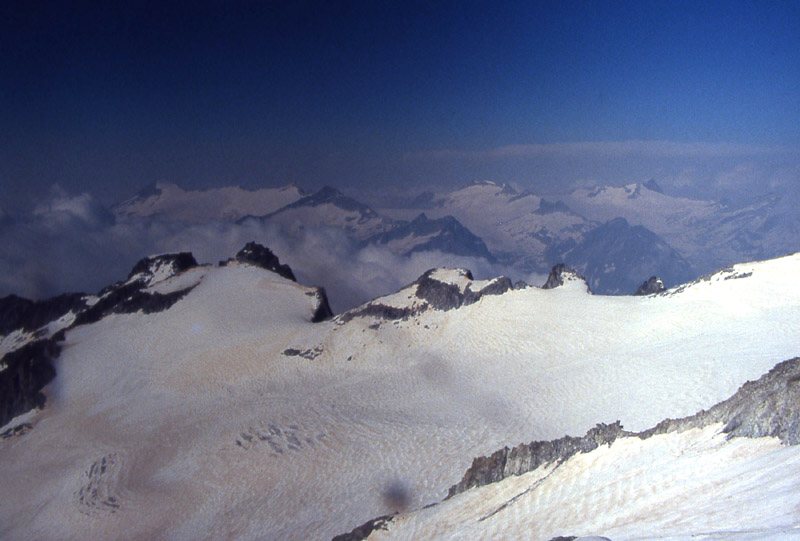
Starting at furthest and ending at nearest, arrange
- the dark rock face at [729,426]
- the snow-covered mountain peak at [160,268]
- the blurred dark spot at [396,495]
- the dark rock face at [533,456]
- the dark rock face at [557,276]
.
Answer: the snow-covered mountain peak at [160,268]
the dark rock face at [557,276]
the blurred dark spot at [396,495]
the dark rock face at [533,456]
the dark rock face at [729,426]

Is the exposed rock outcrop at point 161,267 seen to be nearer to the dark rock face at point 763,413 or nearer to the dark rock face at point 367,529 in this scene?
the dark rock face at point 367,529

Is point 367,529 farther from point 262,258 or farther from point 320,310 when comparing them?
point 262,258

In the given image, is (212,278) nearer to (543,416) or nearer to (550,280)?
(550,280)

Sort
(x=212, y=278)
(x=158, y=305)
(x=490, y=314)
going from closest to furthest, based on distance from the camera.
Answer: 1. (x=490, y=314)
2. (x=158, y=305)
3. (x=212, y=278)

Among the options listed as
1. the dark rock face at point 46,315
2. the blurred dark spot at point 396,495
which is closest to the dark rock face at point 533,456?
the blurred dark spot at point 396,495

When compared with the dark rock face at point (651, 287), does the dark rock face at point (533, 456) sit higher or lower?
lower

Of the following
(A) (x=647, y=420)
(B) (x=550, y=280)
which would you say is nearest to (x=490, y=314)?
(B) (x=550, y=280)

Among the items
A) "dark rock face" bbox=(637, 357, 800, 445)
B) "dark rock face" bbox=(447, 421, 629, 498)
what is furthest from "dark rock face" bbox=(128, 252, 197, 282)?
"dark rock face" bbox=(637, 357, 800, 445)
